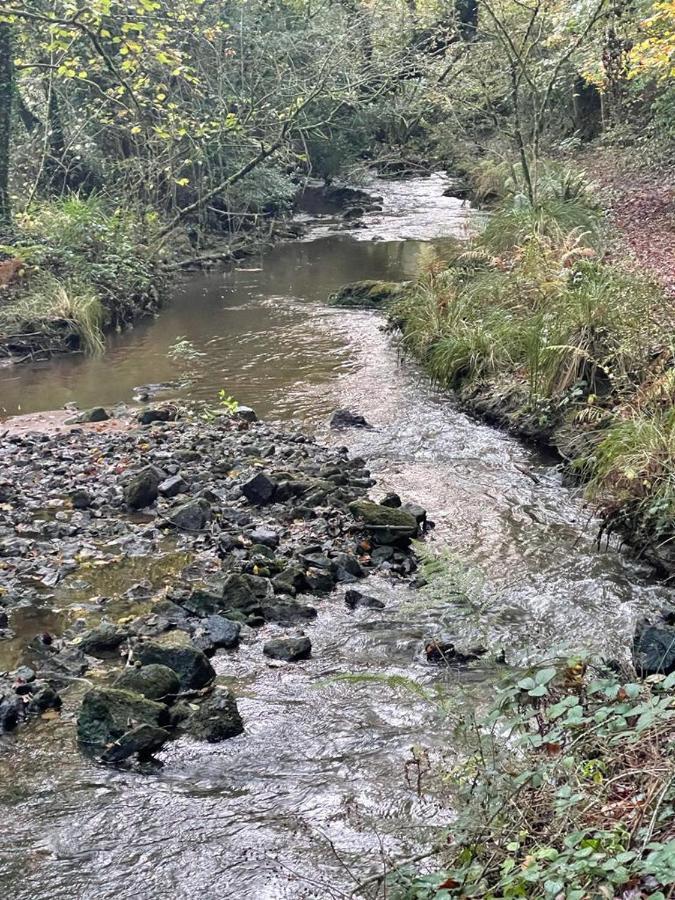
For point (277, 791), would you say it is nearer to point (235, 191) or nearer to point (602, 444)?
point (602, 444)

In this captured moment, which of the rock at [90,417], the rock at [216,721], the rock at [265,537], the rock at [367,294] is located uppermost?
the rock at [367,294]

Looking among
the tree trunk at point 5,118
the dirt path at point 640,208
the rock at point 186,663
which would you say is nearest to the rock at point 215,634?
the rock at point 186,663

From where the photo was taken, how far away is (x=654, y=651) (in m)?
3.91

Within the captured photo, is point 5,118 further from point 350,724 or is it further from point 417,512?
point 350,724

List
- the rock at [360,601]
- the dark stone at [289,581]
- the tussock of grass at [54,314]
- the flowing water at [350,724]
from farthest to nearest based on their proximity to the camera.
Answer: the tussock of grass at [54,314] → the dark stone at [289,581] → the rock at [360,601] → the flowing water at [350,724]

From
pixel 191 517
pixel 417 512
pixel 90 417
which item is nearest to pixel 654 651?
pixel 417 512

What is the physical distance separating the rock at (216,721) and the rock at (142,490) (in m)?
3.04

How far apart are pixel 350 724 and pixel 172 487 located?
3.46 m

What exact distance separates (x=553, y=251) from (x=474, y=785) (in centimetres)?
815

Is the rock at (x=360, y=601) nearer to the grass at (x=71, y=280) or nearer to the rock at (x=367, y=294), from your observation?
the grass at (x=71, y=280)

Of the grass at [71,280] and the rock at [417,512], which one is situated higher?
the grass at [71,280]

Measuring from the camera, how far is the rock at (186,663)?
14.3 ft

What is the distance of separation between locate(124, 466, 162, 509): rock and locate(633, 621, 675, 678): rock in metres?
4.08

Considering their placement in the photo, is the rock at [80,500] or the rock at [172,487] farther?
the rock at [172,487]
